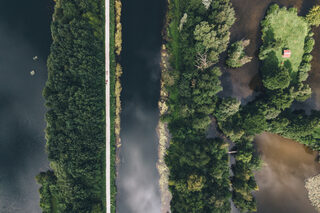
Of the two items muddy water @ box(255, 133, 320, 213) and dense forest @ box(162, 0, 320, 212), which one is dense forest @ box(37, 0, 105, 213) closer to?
dense forest @ box(162, 0, 320, 212)

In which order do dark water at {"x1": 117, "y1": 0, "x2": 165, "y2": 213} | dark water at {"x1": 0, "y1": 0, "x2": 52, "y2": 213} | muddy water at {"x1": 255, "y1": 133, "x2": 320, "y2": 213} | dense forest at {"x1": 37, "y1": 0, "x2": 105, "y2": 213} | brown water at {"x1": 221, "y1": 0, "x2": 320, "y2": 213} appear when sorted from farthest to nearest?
1. dark water at {"x1": 0, "y1": 0, "x2": 52, "y2": 213}
2. dark water at {"x1": 117, "y1": 0, "x2": 165, "y2": 213}
3. muddy water at {"x1": 255, "y1": 133, "x2": 320, "y2": 213}
4. brown water at {"x1": 221, "y1": 0, "x2": 320, "y2": 213}
5. dense forest at {"x1": 37, "y1": 0, "x2": 105, "y2": 213}

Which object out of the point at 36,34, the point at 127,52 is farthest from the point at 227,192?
the point at 36,34

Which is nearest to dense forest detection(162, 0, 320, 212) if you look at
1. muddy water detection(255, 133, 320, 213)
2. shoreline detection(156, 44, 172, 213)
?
shoreline detection(156, 44, 172, 213)

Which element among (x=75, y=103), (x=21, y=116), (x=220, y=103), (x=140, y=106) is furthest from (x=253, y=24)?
(x=21, y=116)

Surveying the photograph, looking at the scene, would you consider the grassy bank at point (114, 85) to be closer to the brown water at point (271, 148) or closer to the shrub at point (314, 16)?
the brown water at point (271, 148)

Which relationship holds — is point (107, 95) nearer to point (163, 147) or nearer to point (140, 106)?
point (140, 106)

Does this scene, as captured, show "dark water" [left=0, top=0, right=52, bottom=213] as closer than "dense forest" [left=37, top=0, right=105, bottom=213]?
No

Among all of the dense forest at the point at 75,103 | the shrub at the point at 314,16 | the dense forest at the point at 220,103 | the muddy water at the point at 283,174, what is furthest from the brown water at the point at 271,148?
the dense forest at the point at 75,103
